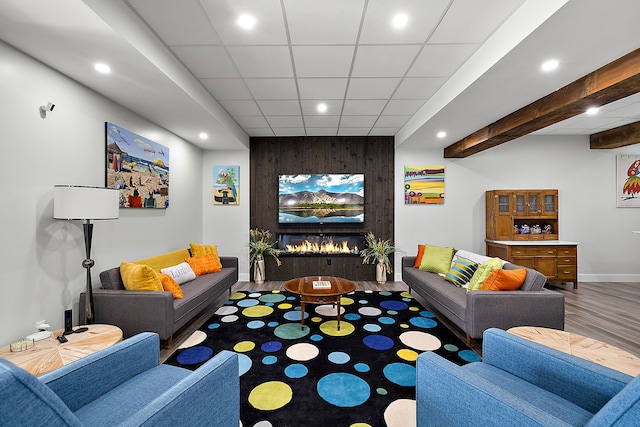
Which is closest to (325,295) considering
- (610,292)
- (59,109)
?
(59,109)

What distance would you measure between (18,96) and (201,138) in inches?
98.6

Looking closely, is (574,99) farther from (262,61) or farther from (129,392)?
(129,392)

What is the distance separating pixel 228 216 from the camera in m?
5.38

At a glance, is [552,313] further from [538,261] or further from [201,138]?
[201,138]

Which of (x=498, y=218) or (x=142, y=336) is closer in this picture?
(x=142, y=336)

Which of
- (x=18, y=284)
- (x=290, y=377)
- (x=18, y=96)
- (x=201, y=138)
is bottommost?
(x=290, y=377)

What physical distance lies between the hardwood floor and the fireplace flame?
0.66 meters

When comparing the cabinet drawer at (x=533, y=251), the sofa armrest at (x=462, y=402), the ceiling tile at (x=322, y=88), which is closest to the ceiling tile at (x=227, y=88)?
the ceiling tile at (x=322, y=88)

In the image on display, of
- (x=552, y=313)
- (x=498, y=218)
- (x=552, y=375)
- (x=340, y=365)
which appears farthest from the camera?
(x=498, y=218)

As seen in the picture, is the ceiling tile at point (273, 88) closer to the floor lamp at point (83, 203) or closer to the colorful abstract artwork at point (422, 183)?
the floor lamp at point (83, 203)

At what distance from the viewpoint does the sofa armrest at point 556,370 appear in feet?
4.08

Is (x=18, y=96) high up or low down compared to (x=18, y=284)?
up

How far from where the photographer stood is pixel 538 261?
4.80 meters

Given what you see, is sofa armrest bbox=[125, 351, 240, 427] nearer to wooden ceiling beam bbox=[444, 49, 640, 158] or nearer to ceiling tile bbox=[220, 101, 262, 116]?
ceiling tile bbox=[220, 101, 262, 116]
